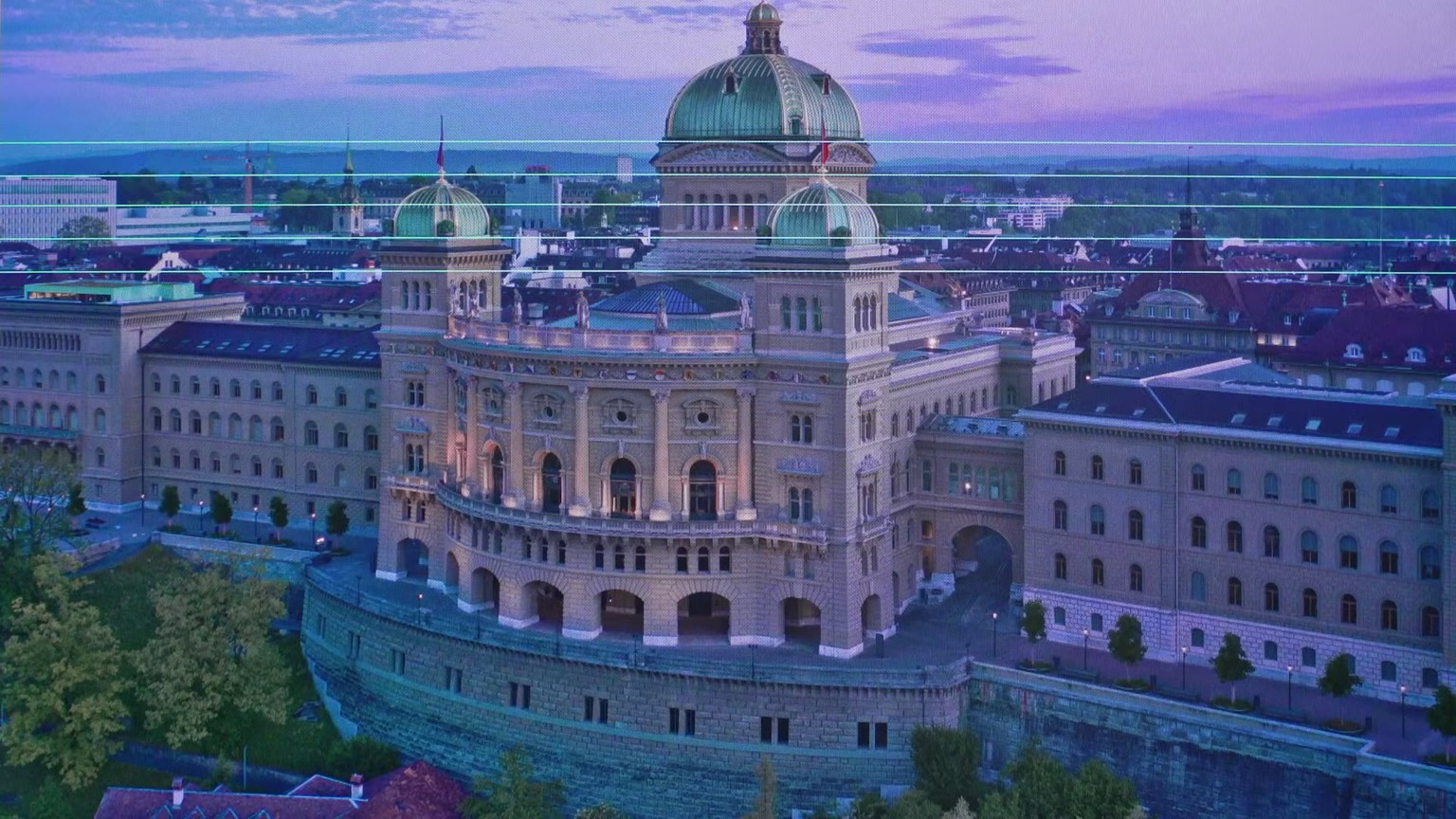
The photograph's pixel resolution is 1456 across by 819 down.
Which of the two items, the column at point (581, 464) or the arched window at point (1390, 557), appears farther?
the column at point (581, 464)

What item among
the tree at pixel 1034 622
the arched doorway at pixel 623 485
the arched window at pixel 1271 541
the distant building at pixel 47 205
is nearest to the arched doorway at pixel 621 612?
the arched doorway at pixel 623 485

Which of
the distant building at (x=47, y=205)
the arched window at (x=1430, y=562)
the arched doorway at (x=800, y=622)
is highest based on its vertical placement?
the distant building at (x=47, y=205)

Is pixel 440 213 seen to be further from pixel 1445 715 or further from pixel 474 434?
pixel 1445 715

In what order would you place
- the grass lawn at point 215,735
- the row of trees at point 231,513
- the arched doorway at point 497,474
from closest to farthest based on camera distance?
the grass lawn at point 215,735
the arched doorway at point 497,474
the row of trees at point 231,513

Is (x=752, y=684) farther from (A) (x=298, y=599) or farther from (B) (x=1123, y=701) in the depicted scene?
(A) (x=298, y=599)

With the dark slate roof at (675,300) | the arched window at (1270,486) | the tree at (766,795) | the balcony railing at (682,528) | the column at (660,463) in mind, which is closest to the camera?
the tree at (766,795)

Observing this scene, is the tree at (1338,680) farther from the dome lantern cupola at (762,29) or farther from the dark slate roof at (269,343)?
the dark slate roof at (269,343)

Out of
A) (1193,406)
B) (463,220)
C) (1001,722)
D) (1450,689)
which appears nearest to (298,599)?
(463,220)

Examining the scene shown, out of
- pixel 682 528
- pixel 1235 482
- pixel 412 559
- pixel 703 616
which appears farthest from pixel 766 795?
pixel 412 559
